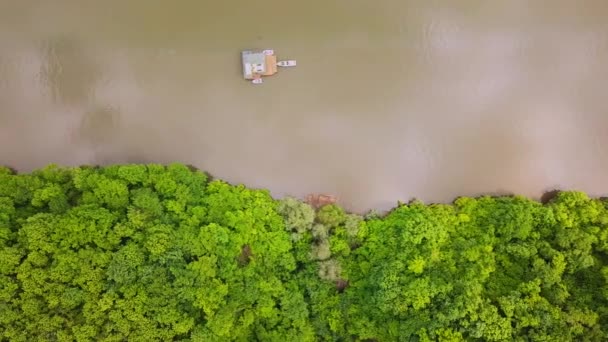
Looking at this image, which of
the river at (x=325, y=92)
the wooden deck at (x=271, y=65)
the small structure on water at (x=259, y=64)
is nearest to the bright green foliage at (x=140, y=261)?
the river at (x=325, y=92)

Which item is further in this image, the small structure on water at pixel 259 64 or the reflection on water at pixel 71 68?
the reflection on water at pixel 71 68

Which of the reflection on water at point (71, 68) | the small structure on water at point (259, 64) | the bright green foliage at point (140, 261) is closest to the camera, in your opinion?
the bright green foliage at point (140, 261)

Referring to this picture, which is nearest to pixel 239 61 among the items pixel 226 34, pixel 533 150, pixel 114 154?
pixel 226 34

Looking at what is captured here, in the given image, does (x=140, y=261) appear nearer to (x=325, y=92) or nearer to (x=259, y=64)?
(x=259, y=64)

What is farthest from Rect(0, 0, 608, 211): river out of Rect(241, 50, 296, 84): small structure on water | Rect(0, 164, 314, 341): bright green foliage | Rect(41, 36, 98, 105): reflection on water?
Rect(0, 164, 314, 341): bright green foliage

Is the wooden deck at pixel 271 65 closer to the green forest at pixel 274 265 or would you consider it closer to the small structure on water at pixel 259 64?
the small structure on water at pixel 259 64

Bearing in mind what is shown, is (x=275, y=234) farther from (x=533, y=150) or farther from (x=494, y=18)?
(x=494, y=18)

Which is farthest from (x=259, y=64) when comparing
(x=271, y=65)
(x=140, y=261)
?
(x=140, y=261)
